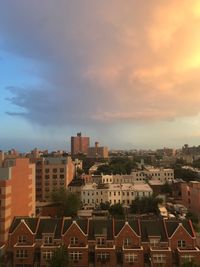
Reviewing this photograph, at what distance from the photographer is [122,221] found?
28844mm

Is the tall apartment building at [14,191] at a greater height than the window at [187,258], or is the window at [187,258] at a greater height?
the tall apartment building at [14,191]

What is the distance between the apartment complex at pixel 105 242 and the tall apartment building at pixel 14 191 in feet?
5.07

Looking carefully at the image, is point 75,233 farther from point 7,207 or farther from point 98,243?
point 7,207

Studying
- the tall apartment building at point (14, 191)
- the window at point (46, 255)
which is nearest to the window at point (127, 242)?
the window at point (46, 255)

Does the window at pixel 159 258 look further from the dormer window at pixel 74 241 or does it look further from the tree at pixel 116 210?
the tree at pixel 116 210

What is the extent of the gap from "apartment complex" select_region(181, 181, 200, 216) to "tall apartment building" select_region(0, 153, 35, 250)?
2382cm

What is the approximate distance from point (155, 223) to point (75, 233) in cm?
682

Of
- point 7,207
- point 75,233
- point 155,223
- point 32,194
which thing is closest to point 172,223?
point 155,223

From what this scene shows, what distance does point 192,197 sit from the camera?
51625mm

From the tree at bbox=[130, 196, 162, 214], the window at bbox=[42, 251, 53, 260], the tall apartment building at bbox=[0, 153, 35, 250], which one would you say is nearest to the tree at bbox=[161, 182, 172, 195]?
the tree at bbox=[130, 196, 162, 214]

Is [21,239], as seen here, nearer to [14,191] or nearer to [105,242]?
[14,191]

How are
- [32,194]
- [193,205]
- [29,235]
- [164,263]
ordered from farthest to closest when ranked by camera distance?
[193,205] < [32,194] < [29,235] < [164,263]

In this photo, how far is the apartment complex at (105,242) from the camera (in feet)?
87.0

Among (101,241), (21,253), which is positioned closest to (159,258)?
(101,241)
